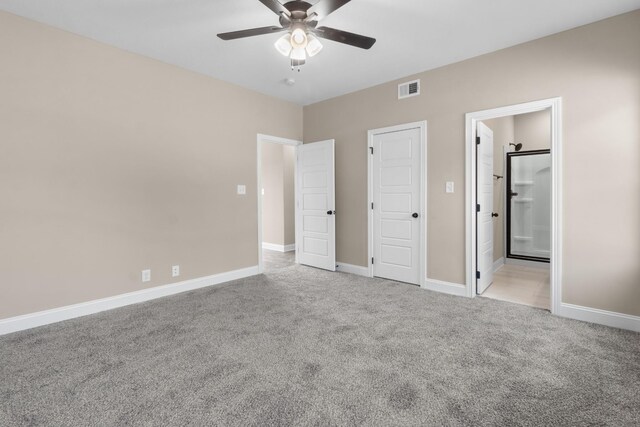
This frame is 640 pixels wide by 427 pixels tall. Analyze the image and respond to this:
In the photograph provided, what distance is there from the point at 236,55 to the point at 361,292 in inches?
124

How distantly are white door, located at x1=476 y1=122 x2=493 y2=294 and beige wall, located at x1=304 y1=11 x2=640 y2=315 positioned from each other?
203 millimetres

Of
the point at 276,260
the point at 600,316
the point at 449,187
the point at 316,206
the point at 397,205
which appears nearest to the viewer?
the point at 600,316

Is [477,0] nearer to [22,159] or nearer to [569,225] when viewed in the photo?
[569,225]

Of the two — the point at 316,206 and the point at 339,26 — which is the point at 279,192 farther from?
the point at 339,26

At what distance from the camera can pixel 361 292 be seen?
3.76 metres

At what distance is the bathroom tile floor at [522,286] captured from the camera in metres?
3.47

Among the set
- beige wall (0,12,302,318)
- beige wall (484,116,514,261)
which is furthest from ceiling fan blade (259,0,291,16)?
beige wall (484,116,514,261)

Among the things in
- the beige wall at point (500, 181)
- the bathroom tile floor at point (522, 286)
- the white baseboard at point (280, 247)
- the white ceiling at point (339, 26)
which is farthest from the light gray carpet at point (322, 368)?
the white baseboard at point (280, 247)

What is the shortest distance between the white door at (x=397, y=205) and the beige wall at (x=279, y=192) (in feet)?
8.95

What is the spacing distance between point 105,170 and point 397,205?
11.4 feet

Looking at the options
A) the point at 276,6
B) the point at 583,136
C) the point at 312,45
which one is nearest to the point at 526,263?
the point at 583,136

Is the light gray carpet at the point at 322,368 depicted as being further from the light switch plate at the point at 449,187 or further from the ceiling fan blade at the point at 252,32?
the ceiling fan blade at the point at 252,32

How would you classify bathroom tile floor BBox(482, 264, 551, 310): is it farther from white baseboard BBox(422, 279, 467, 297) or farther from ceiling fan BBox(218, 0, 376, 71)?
ceiling fan BBox(218, 0, 376, 71)

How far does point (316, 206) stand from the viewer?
5008 mm
